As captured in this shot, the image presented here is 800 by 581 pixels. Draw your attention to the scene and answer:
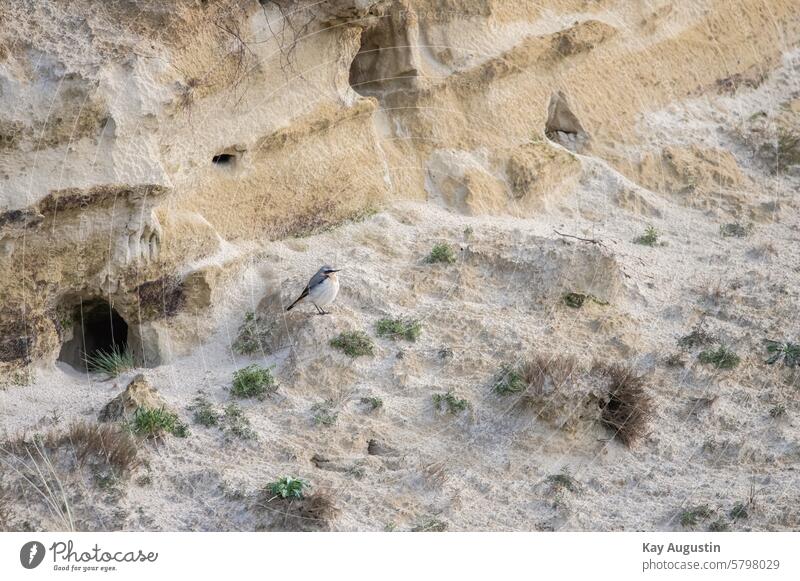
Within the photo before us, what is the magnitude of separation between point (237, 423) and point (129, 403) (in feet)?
2.73

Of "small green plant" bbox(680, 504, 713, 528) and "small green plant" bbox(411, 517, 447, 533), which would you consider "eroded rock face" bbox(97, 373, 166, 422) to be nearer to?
"small green plant" bbox(411, 517, 447, 533)

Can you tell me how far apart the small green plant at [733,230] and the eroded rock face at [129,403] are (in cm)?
645

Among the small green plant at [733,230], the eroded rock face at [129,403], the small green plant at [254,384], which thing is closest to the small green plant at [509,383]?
the small green plant at [254,384]

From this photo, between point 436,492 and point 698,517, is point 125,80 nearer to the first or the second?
point 436,492

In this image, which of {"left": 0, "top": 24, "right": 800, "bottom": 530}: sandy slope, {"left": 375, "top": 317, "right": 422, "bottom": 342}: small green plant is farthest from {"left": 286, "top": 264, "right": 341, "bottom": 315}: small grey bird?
{"left": 375, "top": 317, "right": 422, "bottom": 342}: small green plant

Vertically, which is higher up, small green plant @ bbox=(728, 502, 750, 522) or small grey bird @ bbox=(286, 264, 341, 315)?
small grey bird @ bbox=(286, 264, 341, 315)

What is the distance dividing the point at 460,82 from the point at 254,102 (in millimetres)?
2627

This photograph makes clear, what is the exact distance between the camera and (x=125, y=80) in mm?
9562

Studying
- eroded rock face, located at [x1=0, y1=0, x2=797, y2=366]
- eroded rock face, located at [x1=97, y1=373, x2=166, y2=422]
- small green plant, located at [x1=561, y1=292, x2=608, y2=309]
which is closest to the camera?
eroded rock face, located at [x1=97, y1=373, x2=166, y2=422]

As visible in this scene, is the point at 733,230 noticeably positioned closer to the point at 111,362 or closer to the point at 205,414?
the point at 205,414

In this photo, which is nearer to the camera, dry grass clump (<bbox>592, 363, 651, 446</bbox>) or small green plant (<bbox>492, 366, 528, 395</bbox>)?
dry grass clump (<bbox>592, 363, 651, 446</bbox>)

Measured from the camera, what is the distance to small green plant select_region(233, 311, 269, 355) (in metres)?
10.2

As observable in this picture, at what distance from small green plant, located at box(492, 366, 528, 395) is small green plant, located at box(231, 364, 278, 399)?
180 cm

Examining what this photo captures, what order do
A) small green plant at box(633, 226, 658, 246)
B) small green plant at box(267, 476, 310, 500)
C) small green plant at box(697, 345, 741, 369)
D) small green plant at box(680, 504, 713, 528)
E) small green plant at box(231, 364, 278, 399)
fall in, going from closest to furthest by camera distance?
small green plant at box(267, 476, 310, 500) < small green plant at box(680, 504, 713, 528) < small green plant at box(231, 364, 278, 399) < small green plant at box(697, 345, 741, 369) < small green plant at box(633, 226, 658, 246)
